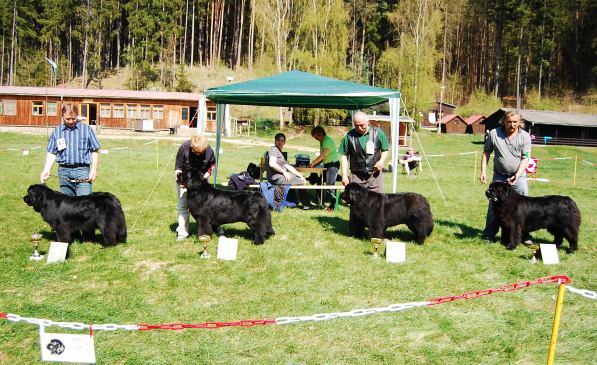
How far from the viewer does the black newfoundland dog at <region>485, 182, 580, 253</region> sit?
637cm

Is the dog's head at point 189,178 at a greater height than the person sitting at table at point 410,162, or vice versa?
the dog's head at point 189,178

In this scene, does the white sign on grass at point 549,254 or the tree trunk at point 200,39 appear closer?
the white sign on grass at point 549,254

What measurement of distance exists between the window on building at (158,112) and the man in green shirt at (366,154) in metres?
30.6

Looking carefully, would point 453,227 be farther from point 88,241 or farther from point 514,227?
point 88,241

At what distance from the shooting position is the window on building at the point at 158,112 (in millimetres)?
35312

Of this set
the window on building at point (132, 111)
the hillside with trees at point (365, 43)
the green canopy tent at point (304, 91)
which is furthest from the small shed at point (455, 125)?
the green canopy tent at point (304, 91)

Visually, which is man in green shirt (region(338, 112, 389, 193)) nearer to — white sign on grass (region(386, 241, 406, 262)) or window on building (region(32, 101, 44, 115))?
white sign on grass (region(386, 241, 406, 262))

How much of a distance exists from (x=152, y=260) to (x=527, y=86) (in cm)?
5653

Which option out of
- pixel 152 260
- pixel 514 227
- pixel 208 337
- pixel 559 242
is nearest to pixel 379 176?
pixel 514 227

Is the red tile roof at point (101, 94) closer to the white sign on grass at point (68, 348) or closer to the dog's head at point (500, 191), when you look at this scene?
the dog's head at point (500, 191)

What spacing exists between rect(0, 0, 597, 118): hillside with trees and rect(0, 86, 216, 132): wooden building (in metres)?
8.51

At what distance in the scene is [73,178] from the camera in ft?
20.1

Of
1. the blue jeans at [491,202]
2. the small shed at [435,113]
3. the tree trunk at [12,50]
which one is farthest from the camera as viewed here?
the small shed at [435,113]

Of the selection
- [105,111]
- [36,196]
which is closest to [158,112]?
[105,111]
